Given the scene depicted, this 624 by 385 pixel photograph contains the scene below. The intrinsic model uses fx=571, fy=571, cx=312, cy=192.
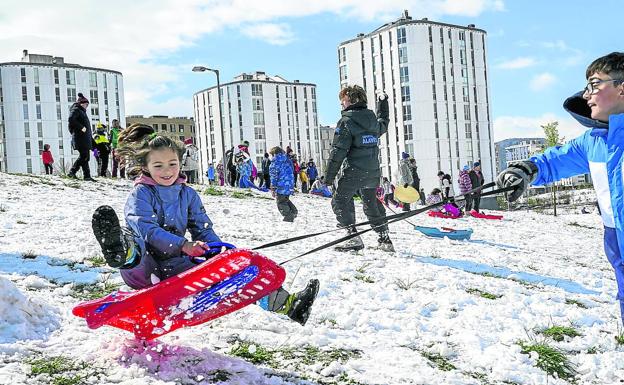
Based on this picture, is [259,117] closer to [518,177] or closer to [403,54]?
[403,54]

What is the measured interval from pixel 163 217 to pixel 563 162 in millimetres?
2648

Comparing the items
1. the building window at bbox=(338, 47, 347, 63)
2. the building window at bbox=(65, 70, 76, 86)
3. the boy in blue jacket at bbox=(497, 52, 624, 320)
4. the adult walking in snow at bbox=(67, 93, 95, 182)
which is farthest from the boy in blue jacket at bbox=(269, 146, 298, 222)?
the building window at bbox=(65, 70, 76, 86)

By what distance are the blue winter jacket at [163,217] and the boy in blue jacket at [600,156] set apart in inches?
80.5

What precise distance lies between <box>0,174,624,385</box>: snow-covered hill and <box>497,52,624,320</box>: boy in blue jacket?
96 cm

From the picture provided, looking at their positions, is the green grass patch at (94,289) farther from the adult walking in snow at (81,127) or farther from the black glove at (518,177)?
the adult walking in snow at (81,127)

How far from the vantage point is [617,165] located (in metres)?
3.32

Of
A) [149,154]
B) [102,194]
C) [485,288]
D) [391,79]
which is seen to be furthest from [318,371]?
[391,79]

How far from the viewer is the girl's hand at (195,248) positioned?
345 centimetres

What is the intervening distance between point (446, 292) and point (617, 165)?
2374 millimetres

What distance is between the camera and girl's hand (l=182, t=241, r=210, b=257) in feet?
11.3

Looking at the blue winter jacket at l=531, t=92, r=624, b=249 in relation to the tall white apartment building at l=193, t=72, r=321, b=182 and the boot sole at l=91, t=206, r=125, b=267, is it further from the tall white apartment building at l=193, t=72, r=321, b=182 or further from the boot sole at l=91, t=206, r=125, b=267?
the tall white apartment building at l=193, t=72, r=321, b=182

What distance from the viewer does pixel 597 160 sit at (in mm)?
3469

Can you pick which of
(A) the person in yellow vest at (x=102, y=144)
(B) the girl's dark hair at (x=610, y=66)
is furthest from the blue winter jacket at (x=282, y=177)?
(B) the girl's dark hair at (x=610, y=66)

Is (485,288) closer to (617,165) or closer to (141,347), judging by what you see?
(617,165)
